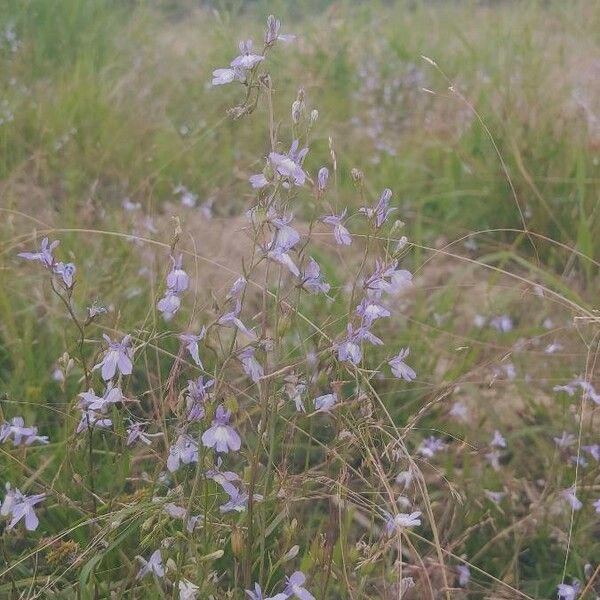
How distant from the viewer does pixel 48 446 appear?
66.8 inches

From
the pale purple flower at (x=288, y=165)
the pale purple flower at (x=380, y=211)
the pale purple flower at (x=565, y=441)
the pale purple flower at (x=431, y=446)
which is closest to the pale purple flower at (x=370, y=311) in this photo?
the pale purple flower at (x=380, y=211)

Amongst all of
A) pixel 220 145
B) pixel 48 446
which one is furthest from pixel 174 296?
pixel 220 145

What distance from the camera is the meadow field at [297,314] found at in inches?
46.5

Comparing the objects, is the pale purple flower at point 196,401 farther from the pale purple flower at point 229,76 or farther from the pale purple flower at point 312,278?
the pale purple flower at point 229,76

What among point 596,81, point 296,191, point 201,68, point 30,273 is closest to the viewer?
point 296,191

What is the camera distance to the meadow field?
118cm

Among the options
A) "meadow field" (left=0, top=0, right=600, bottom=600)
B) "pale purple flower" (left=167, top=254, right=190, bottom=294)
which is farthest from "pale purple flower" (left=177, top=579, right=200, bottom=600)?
"pale purple flower" (left=167, top=254, right=190, bottom=294)

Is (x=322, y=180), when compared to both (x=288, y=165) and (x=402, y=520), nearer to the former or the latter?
(x=288, y=165)

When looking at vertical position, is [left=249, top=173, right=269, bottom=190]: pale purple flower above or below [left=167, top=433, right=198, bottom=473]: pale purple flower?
above

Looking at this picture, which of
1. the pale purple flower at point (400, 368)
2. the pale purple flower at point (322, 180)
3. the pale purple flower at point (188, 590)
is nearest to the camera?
the pale purple flower at point (188, 590)

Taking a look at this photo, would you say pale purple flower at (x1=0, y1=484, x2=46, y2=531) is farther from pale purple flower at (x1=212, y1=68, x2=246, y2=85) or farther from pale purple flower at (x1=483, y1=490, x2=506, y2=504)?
pale purple flower at (x1=483, y1=490, x2=506, y2=504)

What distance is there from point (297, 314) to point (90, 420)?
0.32m

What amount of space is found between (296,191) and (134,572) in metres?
0.59

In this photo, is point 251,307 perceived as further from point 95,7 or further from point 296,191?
point 95,7
